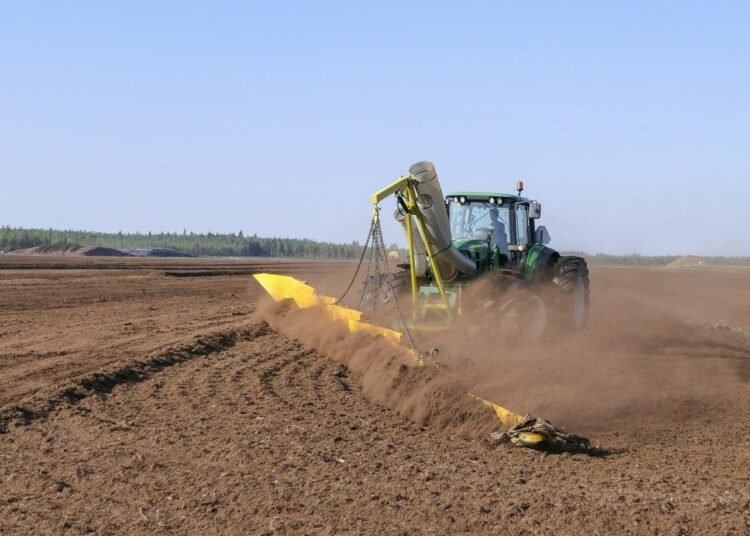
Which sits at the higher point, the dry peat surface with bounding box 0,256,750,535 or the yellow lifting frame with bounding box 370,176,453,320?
the yellow lifting frame with bounding box 370,176,453,320

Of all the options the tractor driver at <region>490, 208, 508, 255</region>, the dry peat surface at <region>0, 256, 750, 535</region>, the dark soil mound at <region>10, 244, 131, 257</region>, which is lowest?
the dry peat surface at <region>0, 256, 750, 535</region>

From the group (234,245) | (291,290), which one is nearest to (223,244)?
(234,245)

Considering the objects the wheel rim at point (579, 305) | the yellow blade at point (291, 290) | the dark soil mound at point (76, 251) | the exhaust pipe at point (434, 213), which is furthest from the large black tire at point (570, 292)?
the dark soil mound at point (76, 251)

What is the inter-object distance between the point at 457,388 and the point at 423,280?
4.06 metres

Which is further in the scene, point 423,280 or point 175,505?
point 423,280

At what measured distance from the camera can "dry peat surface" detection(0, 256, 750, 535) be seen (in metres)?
5.36

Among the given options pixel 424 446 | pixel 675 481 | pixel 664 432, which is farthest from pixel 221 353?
pixel 675 481

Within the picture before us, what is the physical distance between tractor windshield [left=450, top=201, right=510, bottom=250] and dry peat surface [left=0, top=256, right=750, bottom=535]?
6.11 ft

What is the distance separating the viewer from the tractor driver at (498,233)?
13.0 meters

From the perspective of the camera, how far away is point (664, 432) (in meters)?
8.11

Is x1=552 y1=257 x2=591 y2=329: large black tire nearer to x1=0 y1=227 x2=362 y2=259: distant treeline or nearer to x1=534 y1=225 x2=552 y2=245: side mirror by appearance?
x1=534 y1=225 x2=552 y2=245: side mirror

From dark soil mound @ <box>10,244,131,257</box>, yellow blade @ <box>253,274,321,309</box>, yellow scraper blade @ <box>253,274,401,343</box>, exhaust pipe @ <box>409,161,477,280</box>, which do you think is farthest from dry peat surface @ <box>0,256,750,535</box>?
dark soil mound @ <box>10,244,131,257</box>

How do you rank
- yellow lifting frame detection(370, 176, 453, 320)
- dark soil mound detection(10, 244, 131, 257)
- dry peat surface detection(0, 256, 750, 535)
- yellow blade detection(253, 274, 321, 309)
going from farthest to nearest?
dark soil mound detection(10, 244, 131, 257), yellow blade detection(253, 274, 321, 309), yellow lifting frame detection(370, 176, 453, 320), dry peat surface detection(0, 256, 750, 535)

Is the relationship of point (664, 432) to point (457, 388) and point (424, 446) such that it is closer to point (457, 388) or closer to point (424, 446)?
point (457, 388)
